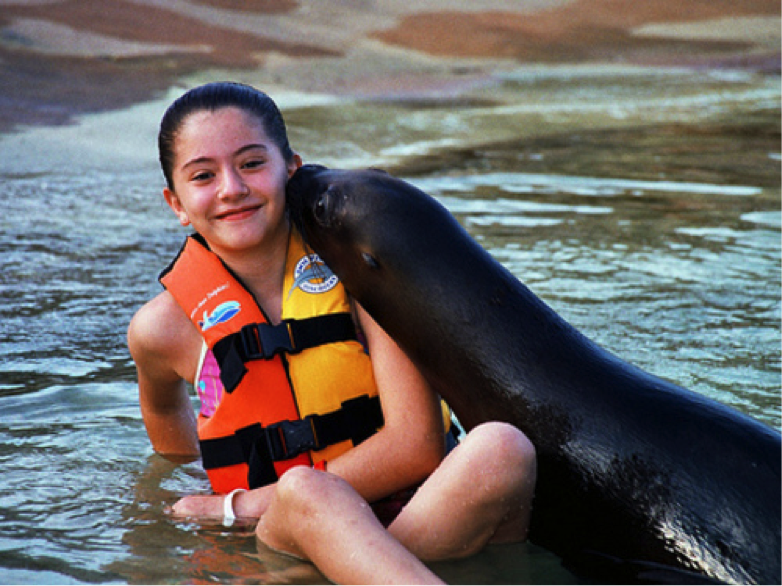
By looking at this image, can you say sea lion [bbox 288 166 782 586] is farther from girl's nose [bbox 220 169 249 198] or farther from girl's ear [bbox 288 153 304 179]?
girl's nose [bbox 220 169 249 198]

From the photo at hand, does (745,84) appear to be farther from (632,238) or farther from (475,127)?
(632,238)

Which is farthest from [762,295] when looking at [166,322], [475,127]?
[475,127]

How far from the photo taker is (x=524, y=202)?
869 cm

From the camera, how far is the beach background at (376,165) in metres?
3.68

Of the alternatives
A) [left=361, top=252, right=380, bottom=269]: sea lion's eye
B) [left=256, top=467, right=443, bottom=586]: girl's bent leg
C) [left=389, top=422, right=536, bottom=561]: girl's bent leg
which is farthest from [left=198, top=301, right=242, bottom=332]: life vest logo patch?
[left=389, top=422, right=536, bottom=561]: girl's bent leg

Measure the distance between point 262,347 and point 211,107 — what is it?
0.75 m

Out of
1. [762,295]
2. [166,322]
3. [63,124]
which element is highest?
[63,124]

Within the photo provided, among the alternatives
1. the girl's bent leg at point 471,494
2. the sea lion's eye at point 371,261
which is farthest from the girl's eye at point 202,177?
the girl's bent leg at point 471,494

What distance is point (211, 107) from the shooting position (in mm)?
3428

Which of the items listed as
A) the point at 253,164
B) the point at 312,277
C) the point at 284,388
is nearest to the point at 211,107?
the point at 253,164

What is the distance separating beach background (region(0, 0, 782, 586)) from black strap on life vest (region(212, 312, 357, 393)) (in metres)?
0.49

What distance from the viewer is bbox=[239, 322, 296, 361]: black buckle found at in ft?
11.2

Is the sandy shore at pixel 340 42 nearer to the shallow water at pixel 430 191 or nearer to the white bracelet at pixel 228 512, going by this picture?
the shallow water at pixel 430 191

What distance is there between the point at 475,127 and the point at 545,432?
10.7m
